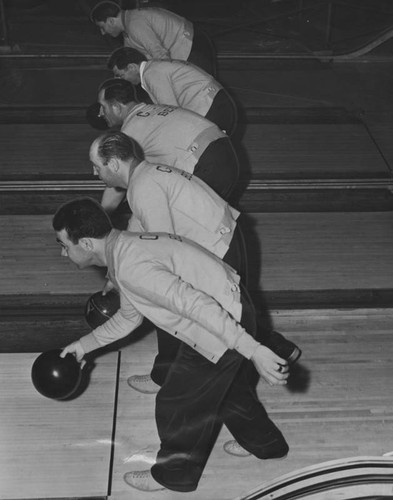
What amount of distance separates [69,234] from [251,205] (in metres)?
2.31

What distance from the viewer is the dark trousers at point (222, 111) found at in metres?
4.04

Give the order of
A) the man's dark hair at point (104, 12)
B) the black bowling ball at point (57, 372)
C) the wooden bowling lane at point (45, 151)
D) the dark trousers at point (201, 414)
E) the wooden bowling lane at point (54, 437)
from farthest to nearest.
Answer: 1. the wooden bowling lane at point (45, 151)
2. the man's dark hair at point (104, 12)
3. the wooden bowling lane at point (54, 437)
4. the black bowling ball at point (57, 372)
5. the dark trousers at point (201, 414)

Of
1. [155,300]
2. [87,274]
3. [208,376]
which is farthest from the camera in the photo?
[87,274]

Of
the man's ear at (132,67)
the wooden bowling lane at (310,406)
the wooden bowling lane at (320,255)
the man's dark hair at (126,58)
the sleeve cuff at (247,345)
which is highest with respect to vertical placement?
the sleeve cuff at (247,345)

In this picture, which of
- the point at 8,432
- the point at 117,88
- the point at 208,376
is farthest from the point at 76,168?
the point at 208,376

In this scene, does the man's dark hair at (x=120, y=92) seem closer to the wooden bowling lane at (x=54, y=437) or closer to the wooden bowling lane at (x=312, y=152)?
the wooden bowling lane at (x=54, y=437)

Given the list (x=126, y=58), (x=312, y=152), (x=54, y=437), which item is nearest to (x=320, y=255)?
(x=312, y=152)

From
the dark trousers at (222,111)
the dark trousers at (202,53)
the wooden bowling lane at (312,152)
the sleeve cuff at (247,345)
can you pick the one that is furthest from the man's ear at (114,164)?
the wooden bowling lane at (312,152)

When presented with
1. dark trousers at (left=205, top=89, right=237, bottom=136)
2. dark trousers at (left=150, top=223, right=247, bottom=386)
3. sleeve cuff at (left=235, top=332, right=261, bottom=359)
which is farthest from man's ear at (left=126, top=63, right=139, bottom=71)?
sleeve cuff at (left=235, top=332, right=261, bottom=359)

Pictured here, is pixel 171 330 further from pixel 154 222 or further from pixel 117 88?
pixel 117 88

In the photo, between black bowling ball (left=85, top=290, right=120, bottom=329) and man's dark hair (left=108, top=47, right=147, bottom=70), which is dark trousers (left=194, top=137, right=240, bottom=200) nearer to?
black bowling ball (left=85, top=290, right=120, bottom=329)

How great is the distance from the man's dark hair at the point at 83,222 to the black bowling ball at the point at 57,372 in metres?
0.47

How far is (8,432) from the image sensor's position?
10.4 ft

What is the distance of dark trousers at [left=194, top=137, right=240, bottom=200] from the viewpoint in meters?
3.51
